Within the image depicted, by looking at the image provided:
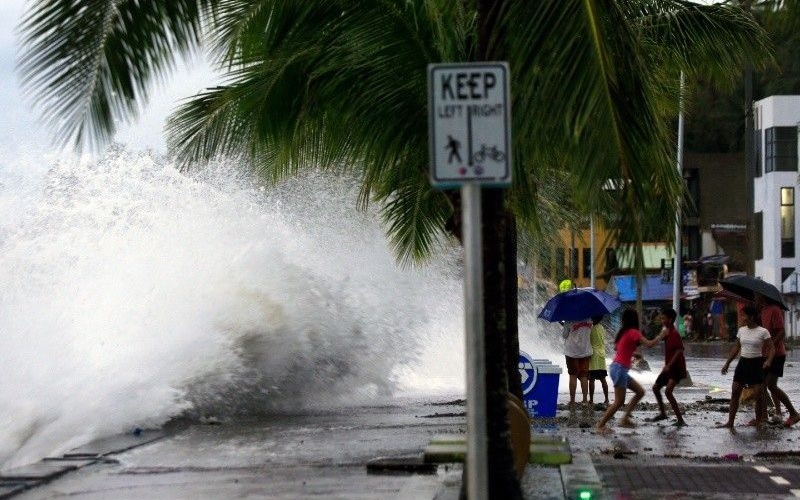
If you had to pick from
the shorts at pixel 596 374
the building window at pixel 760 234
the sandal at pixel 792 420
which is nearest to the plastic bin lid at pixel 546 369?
the sandal at pixel 792 420

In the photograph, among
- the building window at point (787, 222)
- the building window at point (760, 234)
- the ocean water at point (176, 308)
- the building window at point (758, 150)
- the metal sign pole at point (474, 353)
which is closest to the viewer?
the metal sign pole at point (474, 353)

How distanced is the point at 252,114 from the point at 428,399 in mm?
10286

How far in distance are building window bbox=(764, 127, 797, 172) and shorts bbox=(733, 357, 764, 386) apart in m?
50.7

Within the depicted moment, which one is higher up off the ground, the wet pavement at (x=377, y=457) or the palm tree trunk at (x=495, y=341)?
the palm tree trunk at (x=495, y=341)

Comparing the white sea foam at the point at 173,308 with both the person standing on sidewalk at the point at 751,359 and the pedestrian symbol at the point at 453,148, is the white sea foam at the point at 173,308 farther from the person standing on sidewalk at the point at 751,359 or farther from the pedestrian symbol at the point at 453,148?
the pedestrian symbol at the point at 453,148

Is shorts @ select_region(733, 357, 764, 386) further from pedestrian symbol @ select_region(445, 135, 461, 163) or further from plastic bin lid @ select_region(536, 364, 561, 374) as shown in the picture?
pedestrian symbol @ select_region(445, 135, 461, 163)

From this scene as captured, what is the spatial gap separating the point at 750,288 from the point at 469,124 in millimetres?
11217

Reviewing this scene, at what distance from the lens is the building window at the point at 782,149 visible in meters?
65.4

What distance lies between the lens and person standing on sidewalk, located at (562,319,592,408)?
2105 cm

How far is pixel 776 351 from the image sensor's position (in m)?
17.0

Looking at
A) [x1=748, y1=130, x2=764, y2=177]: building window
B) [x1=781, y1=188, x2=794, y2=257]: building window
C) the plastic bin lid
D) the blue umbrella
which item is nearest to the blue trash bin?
the plastic bin lid

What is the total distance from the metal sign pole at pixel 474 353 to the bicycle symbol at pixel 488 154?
0.86 feet

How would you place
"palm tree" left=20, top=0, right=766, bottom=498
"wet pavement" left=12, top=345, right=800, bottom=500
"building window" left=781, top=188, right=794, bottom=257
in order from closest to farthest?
"palm tree" left=20, top=0, right=766, bottom=498 → "wet pavement" left=12, top=345, right=800, bottom=500 → "building window" left=781, top=188, right=794, bottom=257

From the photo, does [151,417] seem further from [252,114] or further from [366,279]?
[366,279]
